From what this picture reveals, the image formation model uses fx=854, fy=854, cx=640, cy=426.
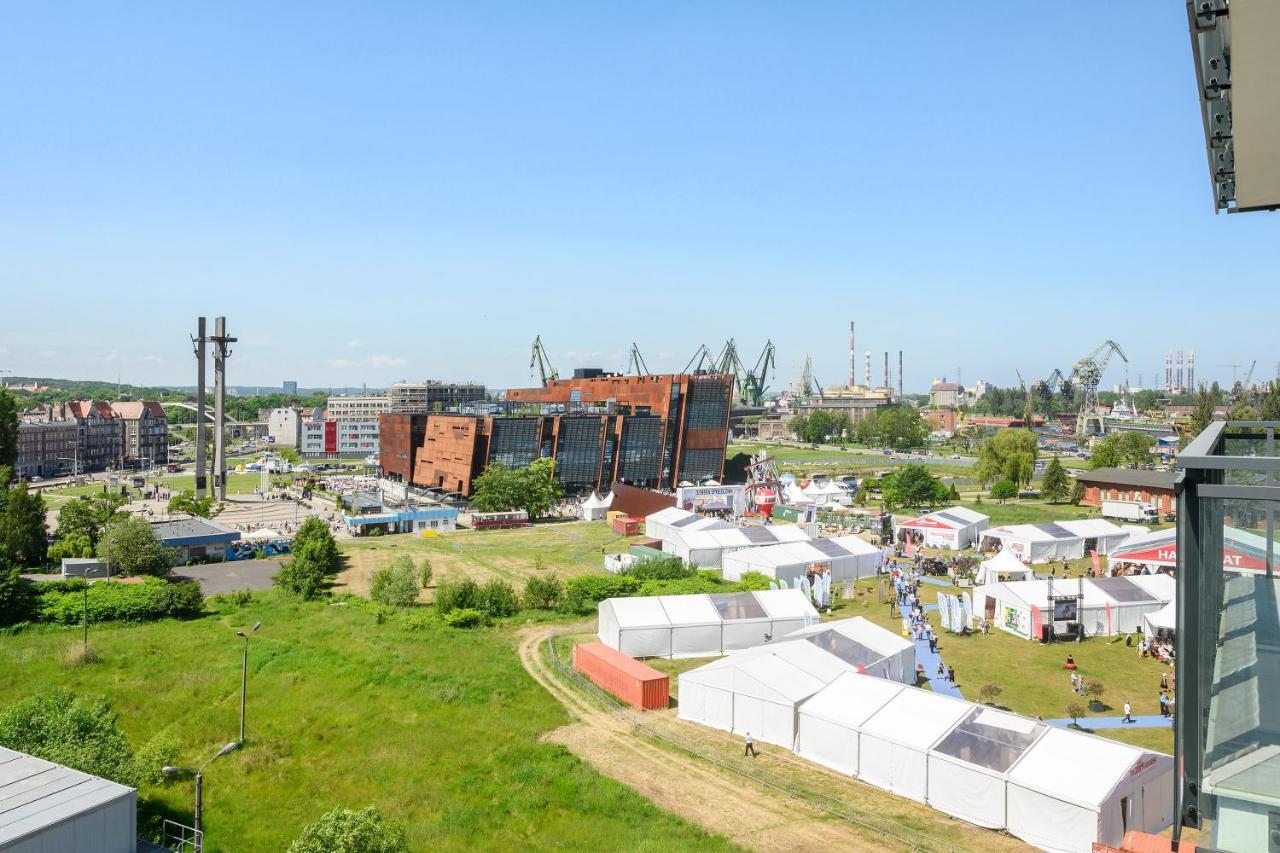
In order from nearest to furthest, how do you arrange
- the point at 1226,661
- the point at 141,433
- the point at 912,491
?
the point at 1226,661
the point at 912,491
the point at 141,433

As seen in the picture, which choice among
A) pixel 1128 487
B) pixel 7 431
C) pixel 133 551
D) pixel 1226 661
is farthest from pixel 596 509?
pixel 1226 661

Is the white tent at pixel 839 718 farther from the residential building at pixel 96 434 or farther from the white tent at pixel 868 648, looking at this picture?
the residential building at pixel 96 434

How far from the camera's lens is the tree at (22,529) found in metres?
39.3

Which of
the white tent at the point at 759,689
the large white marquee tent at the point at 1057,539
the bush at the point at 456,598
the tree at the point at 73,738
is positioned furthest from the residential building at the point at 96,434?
the white tent at the point at 759,689

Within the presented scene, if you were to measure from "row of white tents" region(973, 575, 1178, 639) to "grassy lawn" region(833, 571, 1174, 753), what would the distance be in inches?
20.2

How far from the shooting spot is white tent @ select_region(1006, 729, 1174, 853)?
14766 millimetres

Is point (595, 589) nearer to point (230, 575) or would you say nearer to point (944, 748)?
point (944, 748)

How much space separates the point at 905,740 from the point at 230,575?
33711mm

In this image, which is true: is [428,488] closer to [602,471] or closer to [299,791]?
[602,471]

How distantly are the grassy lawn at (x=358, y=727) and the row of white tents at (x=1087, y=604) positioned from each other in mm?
16169

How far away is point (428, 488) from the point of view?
72625 mm

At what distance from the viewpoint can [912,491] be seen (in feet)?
201

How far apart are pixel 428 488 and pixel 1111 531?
168 ft

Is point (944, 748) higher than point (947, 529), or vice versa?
point (947, 529)
